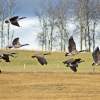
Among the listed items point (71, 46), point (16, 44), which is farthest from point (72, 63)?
point (16, 44)

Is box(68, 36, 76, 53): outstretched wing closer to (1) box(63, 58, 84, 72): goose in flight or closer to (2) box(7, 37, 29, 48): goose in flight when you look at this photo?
(1) box(63, 58, 84, 72): goose in flight

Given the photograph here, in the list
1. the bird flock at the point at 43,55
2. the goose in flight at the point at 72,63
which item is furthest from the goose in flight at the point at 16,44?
the goose in flight at the point at 72,63

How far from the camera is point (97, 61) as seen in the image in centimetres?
168

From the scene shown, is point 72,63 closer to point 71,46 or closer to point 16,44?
point 71,46

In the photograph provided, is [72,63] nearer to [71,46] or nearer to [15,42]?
[71,46]

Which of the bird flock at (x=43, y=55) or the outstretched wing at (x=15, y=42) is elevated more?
the outstretched wing at (x=15, y=42)

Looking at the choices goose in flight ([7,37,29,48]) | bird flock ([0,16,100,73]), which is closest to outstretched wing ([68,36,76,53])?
bird flock ([0,16,100,73])

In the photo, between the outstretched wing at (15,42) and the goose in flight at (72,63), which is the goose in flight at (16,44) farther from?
the goose in flight at (72,63)

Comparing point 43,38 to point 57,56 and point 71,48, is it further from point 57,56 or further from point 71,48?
point 71,48

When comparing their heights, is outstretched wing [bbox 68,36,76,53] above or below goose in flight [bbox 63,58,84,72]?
above

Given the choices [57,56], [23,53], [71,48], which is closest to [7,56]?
[71,48]

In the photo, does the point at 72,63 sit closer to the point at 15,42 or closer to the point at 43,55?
the point at 43,55

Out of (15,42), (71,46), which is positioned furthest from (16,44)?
(71,46)

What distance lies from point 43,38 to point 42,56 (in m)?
54.9
